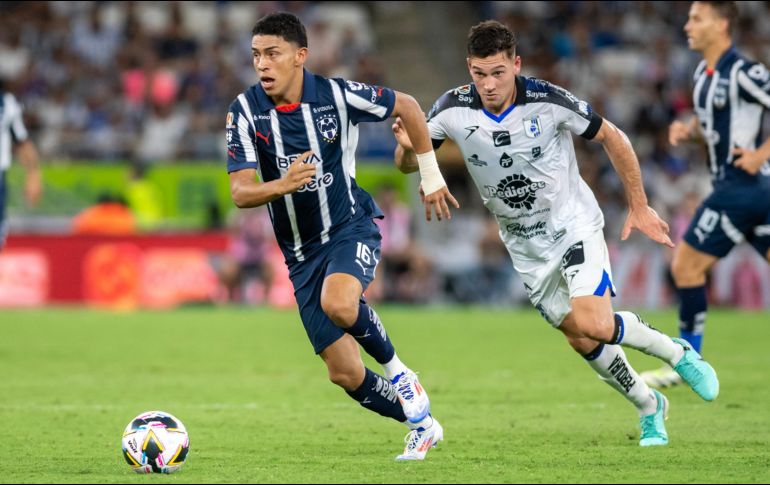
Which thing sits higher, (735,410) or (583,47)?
(583,47)

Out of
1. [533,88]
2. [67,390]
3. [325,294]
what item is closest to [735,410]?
[533,88]

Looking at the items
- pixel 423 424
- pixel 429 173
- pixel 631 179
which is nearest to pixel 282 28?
pixel 429 173

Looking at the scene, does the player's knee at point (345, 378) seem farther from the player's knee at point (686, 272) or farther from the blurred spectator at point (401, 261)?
the blurred spectator at point (401, 261)

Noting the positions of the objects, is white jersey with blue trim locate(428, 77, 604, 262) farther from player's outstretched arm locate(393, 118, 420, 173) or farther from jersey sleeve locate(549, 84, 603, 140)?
player's outstretched arm locate(393, 118, 420, 173)

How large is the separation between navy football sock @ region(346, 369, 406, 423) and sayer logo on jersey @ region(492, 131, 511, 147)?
158 cm

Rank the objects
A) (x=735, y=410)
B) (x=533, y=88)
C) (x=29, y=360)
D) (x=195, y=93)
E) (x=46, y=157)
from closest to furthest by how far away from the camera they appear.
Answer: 1. (x=533, y=88)
2. (x=735, y=410)
3. (x=29, y=360)
4. (x=46, y=157)
5. (x=195, y=93)

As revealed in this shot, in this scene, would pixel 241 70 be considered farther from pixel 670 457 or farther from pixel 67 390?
pixel 670 457

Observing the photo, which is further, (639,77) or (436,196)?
(639,77)

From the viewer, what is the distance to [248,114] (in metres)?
7.04

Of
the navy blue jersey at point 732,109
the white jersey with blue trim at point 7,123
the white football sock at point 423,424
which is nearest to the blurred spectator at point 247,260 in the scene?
the white jersey with blue trim at point 7,123

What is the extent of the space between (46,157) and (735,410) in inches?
656

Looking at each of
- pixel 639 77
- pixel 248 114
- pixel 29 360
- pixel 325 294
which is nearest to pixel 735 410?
pixel 325 294

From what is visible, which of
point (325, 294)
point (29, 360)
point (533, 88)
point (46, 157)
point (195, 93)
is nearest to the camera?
point (325, 294)

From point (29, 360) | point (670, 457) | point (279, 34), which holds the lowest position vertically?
point (29, 360)
